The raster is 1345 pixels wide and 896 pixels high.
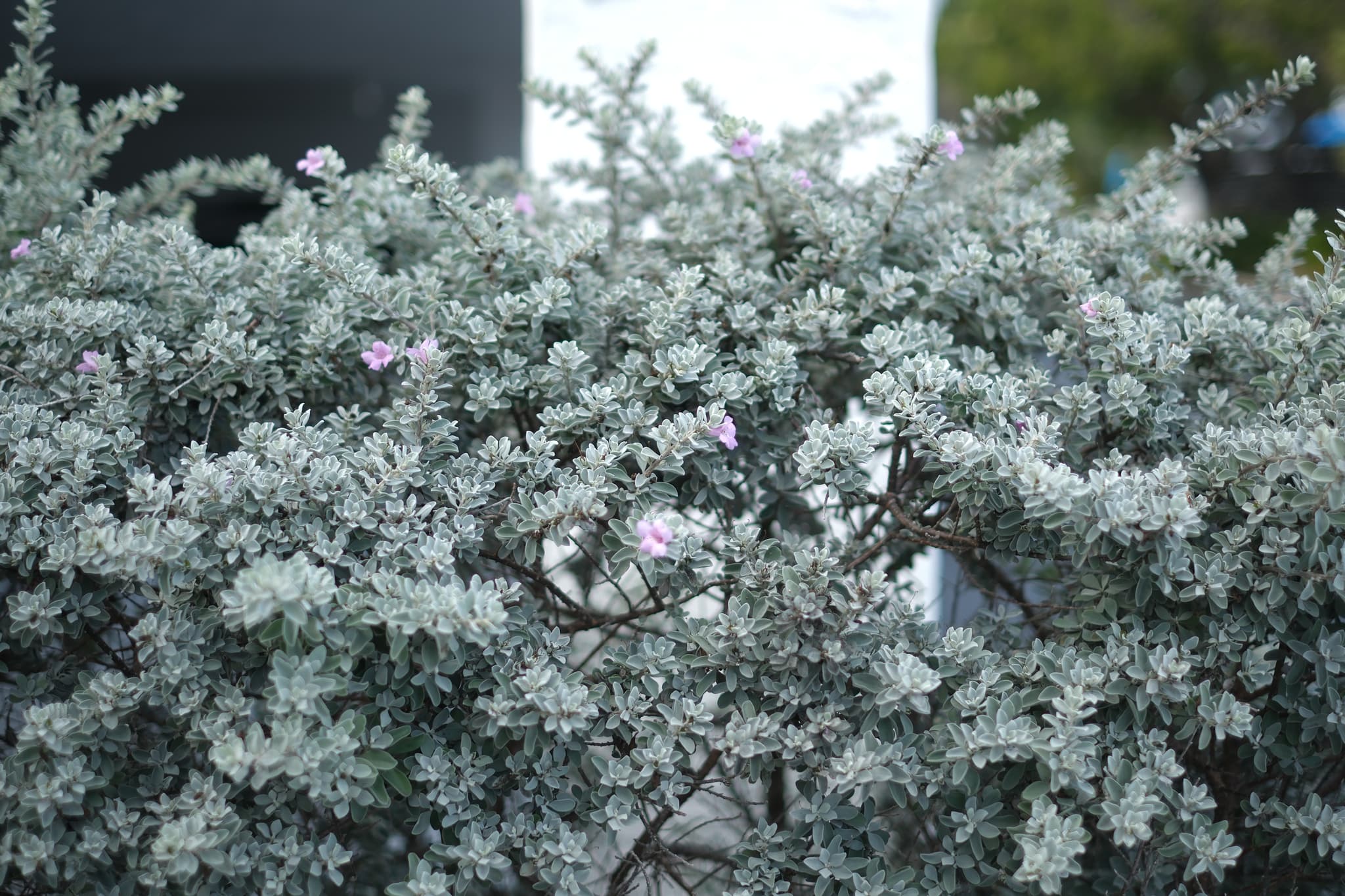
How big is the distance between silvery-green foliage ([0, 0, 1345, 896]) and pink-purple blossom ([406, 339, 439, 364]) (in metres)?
0.01

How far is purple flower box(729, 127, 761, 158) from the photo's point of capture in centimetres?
205

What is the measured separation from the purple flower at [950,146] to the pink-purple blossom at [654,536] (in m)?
0.99

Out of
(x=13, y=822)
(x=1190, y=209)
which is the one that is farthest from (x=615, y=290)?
(x=1190, y=209)

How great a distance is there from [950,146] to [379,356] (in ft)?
3.97

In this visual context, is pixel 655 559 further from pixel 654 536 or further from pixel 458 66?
pixel 458 66

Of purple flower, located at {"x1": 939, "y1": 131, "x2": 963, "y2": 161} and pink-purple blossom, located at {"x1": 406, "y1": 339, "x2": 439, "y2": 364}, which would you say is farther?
purple flower, located at {"x1": 939, "y1": 131, "x2": 963, "y2": 161}

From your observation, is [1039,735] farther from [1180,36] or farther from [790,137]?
[1180,36]

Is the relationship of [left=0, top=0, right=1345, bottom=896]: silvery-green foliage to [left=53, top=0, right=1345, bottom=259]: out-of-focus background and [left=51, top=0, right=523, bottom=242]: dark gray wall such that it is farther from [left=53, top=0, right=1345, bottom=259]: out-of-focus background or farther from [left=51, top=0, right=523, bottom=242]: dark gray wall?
[left=51, top=0, right=523, bottom=242]: dark gray wall

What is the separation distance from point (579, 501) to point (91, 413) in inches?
34.1

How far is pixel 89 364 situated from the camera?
176cm

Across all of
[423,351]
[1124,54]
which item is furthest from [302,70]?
[1124,54]

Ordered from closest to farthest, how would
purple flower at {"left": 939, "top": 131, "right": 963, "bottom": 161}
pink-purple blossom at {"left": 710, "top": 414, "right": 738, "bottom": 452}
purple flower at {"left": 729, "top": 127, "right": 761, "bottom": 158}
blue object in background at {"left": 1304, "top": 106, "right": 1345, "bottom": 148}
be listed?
pink-purple blossom at {"left": 710, "top": 414, "right": 738, "bottom": 452}
purple flower at {"left": 939, "top": 131, "right": 963, "bottom": 161}
purple flower at {"left": 729, "top": 127, "right": 761, "bottom": 158}
blue object in background at {"left": 1304, "top": 106, "right": 1345, "bottom": 148}

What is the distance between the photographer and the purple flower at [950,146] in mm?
1943

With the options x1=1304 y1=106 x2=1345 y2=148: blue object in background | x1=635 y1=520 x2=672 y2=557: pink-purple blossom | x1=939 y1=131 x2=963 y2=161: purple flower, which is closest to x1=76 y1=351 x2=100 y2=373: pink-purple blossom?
x1=635 y1=520 x2=672 y2=557: pink-purple blossom
